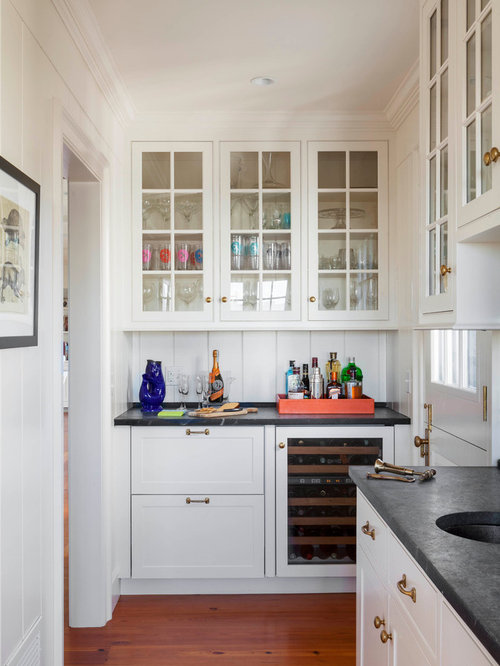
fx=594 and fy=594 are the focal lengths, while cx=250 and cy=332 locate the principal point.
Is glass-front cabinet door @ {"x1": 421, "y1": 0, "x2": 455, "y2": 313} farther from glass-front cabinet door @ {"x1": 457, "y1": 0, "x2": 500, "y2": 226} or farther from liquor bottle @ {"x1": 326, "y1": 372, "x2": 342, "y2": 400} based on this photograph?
liquor bottle @ {"x1": 326, "y1": 372, "x2": 342, "y2": 400}

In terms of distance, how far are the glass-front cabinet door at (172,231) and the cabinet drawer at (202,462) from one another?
2.20ft

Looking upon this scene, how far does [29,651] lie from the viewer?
178 cm

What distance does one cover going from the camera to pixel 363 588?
1.88 meters

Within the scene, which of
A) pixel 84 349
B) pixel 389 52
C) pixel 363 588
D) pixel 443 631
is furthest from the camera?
pixel 84 349

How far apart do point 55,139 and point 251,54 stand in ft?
3.42

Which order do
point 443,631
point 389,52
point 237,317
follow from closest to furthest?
point 443,631, point 389,52, point 237,317

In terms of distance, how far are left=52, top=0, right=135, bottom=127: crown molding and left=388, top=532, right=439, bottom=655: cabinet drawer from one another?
2029 millimetres

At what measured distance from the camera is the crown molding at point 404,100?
2.77 metres

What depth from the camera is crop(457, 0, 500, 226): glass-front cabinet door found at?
142 centimetres

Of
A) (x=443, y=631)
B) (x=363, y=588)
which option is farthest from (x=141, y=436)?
(x=443, y=631)

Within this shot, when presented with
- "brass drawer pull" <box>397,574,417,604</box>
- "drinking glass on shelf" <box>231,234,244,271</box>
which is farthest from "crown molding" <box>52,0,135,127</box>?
"brass drawer pull" <box>397,574,417,604</box>

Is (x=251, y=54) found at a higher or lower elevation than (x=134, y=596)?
higher

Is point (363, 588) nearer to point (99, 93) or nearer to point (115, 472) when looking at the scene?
point (115, 472)

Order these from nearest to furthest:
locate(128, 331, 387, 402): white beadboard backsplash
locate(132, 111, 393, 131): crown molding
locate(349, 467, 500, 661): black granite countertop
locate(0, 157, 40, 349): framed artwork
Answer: locate(349, 467, 500, 661): black granite countertop < locate(0, 157, 40, 349): framed artwork < locate(132, 111, 393, 131): crown molding < locate(128, 331, 387, 402): white beadboard backsplash
